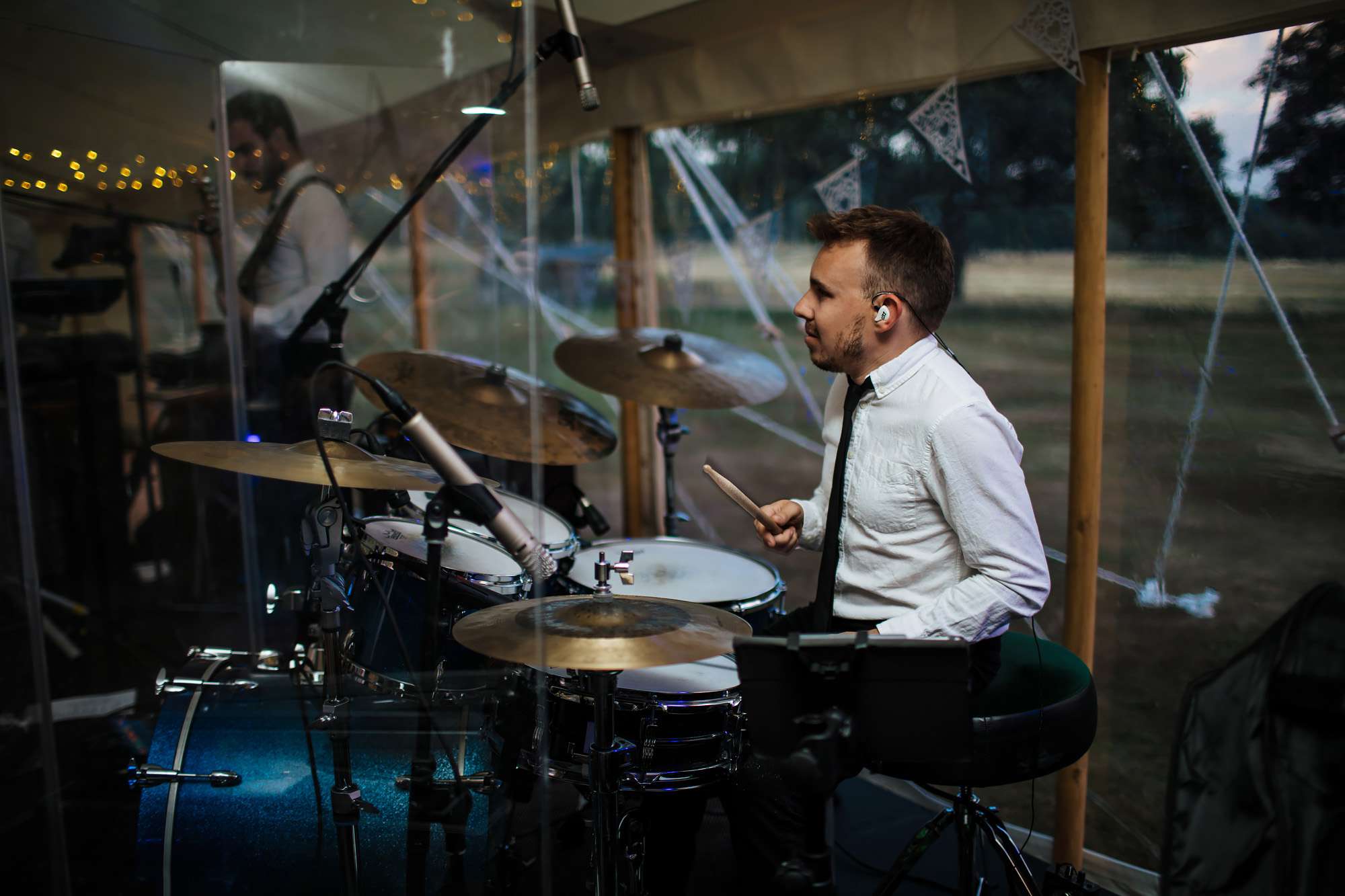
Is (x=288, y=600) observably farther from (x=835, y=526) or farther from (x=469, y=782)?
(x=835, y=526)

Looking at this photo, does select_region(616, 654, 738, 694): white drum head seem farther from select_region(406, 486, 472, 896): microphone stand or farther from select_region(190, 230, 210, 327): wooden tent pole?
select_region(190, 230, 210, 327): wooden tent pole

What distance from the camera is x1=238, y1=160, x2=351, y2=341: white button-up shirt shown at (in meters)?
2.83

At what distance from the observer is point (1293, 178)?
205cm

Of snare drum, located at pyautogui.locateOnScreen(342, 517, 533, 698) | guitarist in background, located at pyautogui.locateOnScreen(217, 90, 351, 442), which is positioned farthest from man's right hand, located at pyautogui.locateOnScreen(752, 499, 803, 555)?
guitarist in background, located at pyautogui.locateOnScreen(217, 90, 351, 442)

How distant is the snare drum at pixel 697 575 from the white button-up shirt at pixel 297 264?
1149 millimetres

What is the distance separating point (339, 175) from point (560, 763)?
2.06 meters

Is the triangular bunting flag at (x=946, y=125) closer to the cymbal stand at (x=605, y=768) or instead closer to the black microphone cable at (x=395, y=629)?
the cymbal stand at (x=605, y=768)

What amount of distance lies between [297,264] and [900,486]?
1998mm

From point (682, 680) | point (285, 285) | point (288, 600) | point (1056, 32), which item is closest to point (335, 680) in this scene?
point (288, 600)

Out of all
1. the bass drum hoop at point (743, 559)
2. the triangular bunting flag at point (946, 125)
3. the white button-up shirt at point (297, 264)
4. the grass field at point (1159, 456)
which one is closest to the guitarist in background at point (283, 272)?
the white button-up shirt at point (297, 264)

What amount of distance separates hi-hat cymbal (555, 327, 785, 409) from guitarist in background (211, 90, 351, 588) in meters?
0.77

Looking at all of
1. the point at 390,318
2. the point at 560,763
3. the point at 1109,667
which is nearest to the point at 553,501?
the point at 390,318

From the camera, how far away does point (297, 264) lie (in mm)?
2846

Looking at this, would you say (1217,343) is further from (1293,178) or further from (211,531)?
(211,531)
